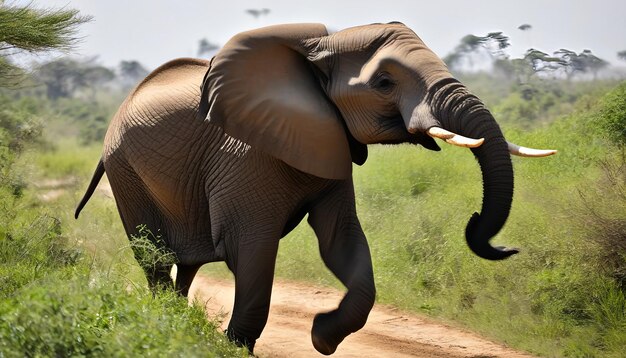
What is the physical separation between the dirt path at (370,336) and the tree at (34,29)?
2.87 meters

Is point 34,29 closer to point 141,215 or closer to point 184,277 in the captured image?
point 141,215

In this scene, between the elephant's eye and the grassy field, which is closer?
the grassy field

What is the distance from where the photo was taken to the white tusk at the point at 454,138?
6523 mm

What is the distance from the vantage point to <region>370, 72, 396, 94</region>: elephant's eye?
7.29 meters

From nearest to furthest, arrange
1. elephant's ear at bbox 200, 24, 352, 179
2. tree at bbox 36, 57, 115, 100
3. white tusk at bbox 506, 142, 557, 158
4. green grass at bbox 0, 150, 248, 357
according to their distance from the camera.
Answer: green grass at bbox 0, 150, 248, 357 → white tusk at bbox 506, 142, 557, 158 → elephant's ear at bbox 200, 24, 352, 179 → tree at bbox 36, 57, 115, 100

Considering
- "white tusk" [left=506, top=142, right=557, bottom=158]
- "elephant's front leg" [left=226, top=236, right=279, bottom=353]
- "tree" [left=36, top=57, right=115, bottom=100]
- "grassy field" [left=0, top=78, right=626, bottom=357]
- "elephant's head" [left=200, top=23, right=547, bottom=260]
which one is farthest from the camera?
"tree" [left=36, top=57, right=115, bottom=100]

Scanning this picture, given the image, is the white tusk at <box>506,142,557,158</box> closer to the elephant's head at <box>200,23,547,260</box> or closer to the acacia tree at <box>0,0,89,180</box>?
the elephant's head at <box>200,23,547,260</box>

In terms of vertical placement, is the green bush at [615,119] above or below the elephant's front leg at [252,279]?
below

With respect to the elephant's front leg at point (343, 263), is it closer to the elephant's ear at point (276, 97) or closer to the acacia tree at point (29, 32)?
the elephant's ear at point (276, 97)

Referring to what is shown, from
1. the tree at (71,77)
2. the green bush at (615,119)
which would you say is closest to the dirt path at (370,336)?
the green bush at (615,119)

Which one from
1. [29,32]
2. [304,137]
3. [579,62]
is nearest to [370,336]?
[304,137]

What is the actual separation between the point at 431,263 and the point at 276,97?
14.3ft

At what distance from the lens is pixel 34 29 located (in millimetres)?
10836

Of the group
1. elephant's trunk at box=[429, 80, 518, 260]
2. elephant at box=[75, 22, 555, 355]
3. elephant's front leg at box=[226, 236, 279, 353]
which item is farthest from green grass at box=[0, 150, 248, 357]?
elephant's trunk at box=[429, 80, 518, 260]
